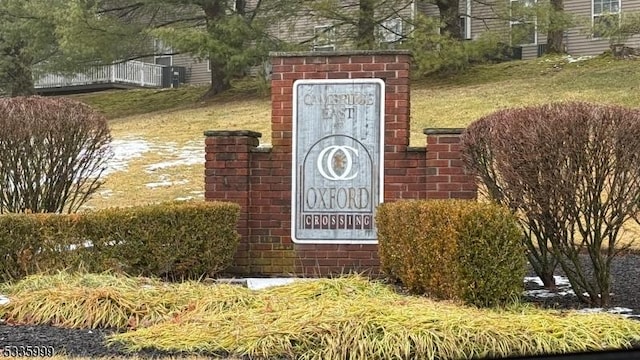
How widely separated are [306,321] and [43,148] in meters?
4.45

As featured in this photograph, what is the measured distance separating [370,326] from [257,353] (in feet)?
2.38

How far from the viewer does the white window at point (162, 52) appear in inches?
1051

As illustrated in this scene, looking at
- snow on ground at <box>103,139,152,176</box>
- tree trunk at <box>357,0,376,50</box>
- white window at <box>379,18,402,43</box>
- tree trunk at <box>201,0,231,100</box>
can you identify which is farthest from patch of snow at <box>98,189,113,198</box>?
white window at <box>379,18,402,43</box>

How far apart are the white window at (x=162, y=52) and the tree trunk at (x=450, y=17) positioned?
26.1 feet

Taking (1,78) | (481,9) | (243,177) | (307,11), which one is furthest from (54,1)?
(243,177)

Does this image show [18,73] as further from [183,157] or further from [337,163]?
[337,163]

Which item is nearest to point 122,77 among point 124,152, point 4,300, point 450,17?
point 450,17

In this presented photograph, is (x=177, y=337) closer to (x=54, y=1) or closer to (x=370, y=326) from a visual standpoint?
(x=370, y=326)

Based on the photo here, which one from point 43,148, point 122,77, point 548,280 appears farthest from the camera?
point 122,77

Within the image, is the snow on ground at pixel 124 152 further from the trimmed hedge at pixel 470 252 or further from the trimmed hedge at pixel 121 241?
the trimmed hedge at pixel 470 252

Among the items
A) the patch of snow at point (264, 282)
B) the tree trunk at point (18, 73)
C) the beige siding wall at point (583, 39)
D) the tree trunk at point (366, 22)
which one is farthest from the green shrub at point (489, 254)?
the tree trunk at point (18, 73)

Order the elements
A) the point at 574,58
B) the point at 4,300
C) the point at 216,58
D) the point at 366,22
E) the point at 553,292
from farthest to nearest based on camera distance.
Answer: the point at 574,58, the point at 216,58, the point at 366,22, the point at 553,292, the point at 4,300

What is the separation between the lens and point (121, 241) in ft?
25.7

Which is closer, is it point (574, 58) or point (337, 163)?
point (337, 163)
